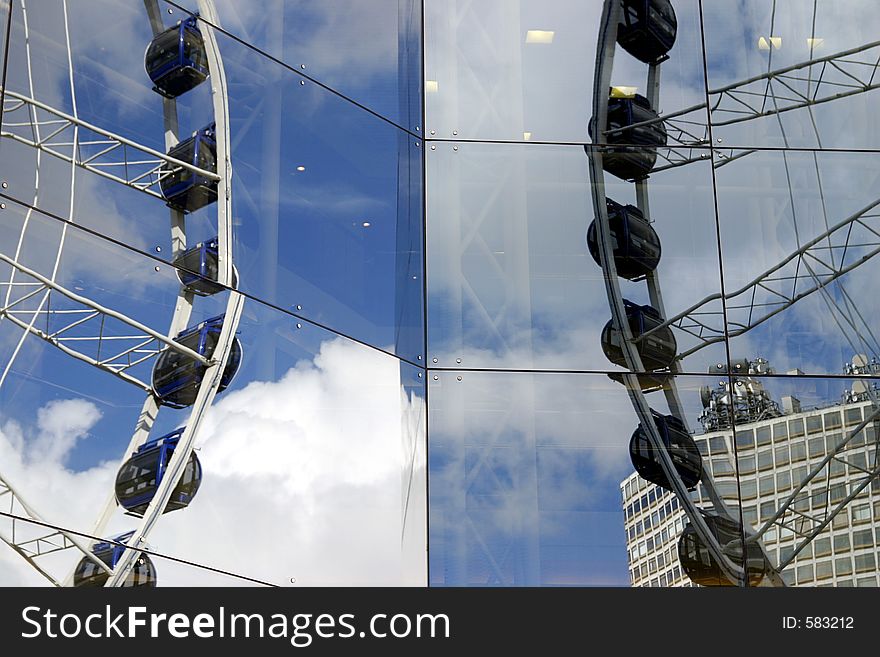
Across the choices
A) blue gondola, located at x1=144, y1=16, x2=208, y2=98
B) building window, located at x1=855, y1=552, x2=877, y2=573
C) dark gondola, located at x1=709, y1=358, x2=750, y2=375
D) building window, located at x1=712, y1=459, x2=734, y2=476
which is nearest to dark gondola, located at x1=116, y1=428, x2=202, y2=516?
blue gondola, located at x1=144, y1=16, x2=208, y2=98

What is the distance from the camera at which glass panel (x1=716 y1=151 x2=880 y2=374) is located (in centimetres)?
724

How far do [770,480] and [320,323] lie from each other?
9.16ft

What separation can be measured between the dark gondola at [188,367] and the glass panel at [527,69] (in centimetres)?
201

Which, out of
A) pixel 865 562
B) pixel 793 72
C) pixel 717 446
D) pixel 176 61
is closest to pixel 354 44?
pixel 176 61

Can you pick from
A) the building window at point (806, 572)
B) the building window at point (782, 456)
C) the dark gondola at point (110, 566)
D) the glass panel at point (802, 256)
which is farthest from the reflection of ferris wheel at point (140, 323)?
the building window at point (806, 572)

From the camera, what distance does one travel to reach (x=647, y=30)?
7.73 m

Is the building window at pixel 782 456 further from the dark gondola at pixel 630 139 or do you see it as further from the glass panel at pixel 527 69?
the glass panel at pixel 527 69

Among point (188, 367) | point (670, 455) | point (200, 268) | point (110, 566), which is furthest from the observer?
point (670, 455)

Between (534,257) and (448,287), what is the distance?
1.86 ft

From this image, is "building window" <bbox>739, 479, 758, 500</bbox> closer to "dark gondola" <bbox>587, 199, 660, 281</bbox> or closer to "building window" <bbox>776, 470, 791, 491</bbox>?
"building window" <bbox>776, 470, 791, 491</bbox>

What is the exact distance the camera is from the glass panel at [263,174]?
19.5 ft

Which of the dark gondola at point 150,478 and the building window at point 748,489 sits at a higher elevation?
the building window at point 748,489

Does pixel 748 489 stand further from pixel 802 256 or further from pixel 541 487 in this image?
pixel 802 256
